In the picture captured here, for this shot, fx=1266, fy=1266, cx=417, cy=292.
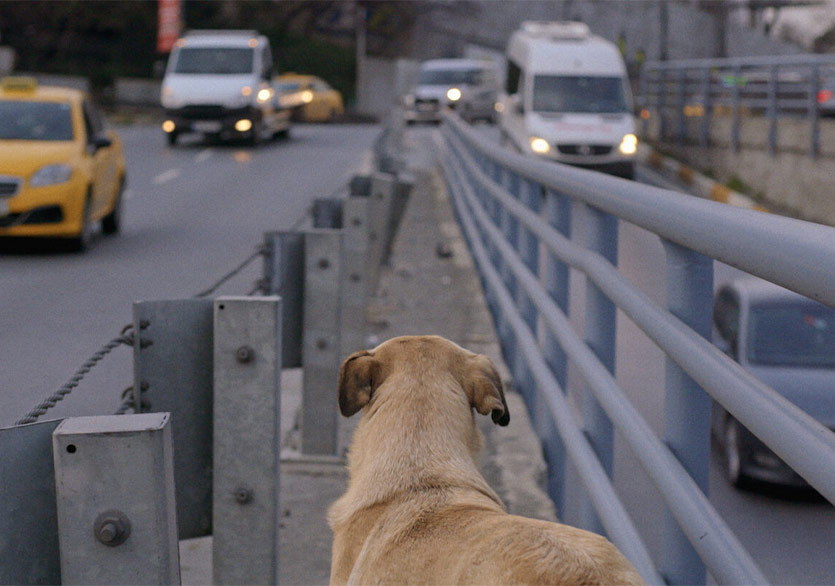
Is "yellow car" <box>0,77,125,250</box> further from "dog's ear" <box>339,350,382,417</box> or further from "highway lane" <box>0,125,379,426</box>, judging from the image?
"dog's ear" <box>339,350,382,417</box>

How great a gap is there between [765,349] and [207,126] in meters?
27.0

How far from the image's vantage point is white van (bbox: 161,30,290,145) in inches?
1252

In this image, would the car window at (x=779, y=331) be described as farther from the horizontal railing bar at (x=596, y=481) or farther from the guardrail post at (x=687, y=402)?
the guardrail post at (x=687, y=402)

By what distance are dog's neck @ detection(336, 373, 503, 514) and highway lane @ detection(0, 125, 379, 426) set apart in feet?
7.05

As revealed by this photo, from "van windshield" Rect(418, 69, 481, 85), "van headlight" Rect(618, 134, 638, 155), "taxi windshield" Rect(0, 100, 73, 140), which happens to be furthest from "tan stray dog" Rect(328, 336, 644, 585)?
"van windshield" Rect(418, 69, 481, 85)

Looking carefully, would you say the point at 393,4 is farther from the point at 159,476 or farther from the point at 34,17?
the point at 159,476

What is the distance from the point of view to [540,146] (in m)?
25.6

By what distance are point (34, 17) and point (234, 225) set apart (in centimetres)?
5234

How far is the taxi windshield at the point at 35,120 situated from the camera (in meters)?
14.1

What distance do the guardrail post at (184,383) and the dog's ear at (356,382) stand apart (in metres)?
0.87

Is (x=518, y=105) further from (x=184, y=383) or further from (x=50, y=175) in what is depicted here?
(x=184, y=383)

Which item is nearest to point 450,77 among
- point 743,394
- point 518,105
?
Result: point 518,105

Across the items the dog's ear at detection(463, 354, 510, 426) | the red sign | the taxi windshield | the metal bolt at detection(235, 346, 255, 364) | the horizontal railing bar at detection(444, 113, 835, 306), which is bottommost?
the metal bolt at detection(235, 346, 255, 364)

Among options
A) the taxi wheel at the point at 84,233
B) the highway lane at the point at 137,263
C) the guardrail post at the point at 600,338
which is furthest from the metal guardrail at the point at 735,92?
the guardrail post at the point at 600,338
